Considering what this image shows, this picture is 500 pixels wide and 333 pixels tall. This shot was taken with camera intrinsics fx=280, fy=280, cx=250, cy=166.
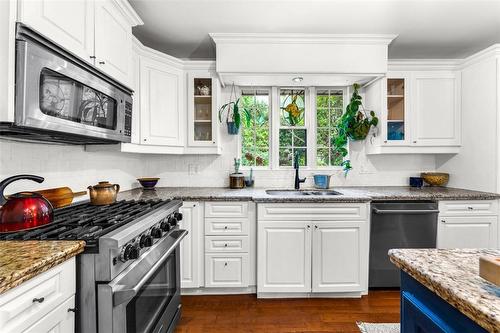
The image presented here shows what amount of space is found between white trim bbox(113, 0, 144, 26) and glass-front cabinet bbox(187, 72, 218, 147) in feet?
2.46

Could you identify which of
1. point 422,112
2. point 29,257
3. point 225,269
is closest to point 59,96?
Result: point 29,257

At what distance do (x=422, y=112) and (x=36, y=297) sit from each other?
3.39 m

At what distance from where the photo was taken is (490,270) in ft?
2.28

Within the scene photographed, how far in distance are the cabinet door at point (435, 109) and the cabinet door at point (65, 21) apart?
2.97 m

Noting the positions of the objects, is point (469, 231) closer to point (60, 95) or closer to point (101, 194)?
point (101, 194)

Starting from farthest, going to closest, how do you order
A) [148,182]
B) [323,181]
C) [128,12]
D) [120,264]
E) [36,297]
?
[323,181], [148,182], [128,12], [120,264], [36,297]

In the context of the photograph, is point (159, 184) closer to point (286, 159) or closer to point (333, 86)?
point (286, 159)

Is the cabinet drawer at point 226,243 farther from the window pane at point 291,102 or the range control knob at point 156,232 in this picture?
the window pane at point 291,102

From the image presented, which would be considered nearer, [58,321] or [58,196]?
[58,321]

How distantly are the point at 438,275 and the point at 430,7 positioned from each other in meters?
2.25

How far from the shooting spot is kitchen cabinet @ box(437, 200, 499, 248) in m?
2.56

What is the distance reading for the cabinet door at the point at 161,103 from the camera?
8.40 ft

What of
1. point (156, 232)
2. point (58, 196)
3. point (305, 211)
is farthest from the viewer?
point (305, 211)

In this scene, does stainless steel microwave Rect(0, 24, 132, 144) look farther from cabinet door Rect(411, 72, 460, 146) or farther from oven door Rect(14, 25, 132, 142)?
cabinet door Rect(411, 72, 460, 146)
